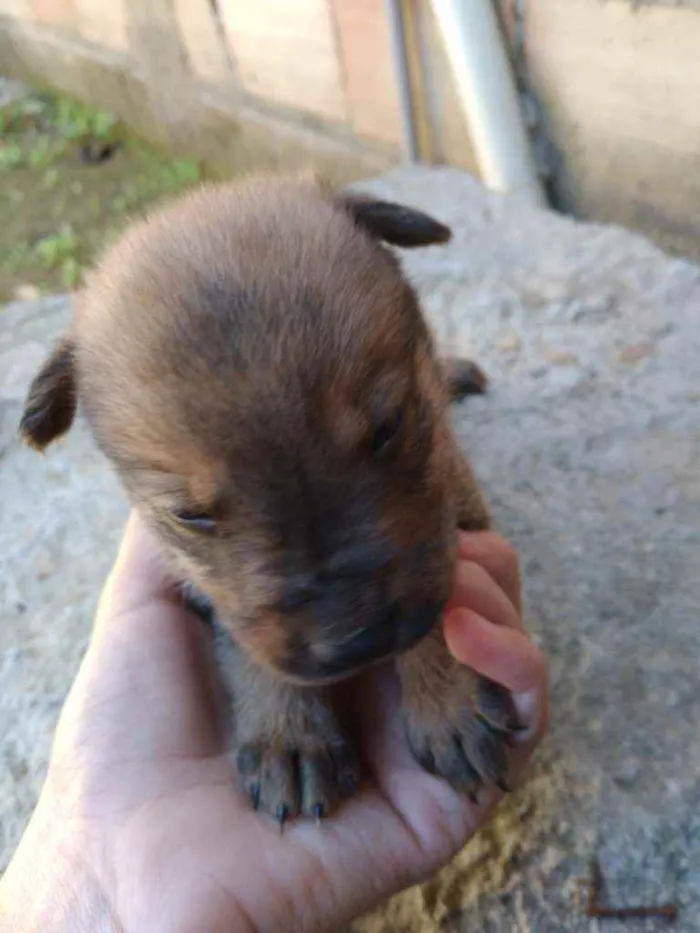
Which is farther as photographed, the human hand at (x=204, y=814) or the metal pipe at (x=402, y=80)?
the metal pipe at (x=402, y=80)

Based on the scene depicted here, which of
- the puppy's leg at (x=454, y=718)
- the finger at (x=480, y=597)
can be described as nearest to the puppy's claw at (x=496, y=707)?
the puppy's leg at (x=454, y=718)

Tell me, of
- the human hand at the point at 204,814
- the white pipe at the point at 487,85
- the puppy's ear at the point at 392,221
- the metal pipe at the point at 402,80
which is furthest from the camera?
the metal pipe at the point at 402,80

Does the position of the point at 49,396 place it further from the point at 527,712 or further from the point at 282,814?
the point at 527,712

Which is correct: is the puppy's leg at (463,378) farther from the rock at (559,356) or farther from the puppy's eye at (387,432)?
the puppy's eye at (387,432)

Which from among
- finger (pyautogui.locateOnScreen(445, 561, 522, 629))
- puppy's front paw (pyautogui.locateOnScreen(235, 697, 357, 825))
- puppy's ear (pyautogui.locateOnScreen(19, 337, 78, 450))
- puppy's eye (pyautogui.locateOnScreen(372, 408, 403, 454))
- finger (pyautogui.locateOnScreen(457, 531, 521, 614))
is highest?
puppy's eye (pyautogui.locateOnScreen(372, 408, 403, 454))

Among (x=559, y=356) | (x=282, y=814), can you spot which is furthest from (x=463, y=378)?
(x=282, y=814)

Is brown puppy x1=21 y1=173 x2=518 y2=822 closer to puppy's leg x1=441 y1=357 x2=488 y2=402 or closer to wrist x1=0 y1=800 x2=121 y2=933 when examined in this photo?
wrist x1=0 y1=800 x2=121 y2=933

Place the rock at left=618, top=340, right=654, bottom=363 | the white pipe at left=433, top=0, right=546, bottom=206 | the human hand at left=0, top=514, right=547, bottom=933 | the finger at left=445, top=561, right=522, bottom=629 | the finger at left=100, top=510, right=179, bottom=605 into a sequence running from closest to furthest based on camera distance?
the human hand at left=0, top=514, right=547, bottom=933 → the finger at left=445, top=561, right=522, bottom=629 → the finger at left=100, top=510, right=179, bottom=605 → the rock at left=618, top=340, right=654, bottom=363 → the white pipe at left=433, top=0, right=546, bottom=206

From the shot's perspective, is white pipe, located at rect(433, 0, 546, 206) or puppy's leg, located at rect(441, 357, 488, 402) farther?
white pipe, located at rect(433, 0, 546, 206)

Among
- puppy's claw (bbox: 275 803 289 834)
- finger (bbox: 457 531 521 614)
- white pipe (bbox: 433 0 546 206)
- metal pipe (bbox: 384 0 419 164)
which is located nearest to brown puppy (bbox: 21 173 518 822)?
puppy's claw (bbox: 275 803 289 834)
